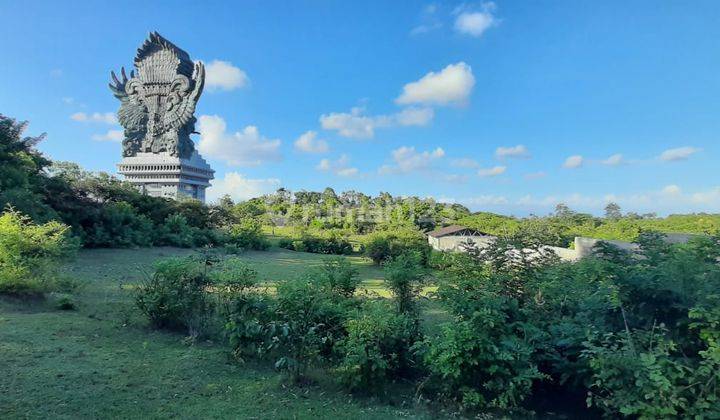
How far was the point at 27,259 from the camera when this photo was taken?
5.50m

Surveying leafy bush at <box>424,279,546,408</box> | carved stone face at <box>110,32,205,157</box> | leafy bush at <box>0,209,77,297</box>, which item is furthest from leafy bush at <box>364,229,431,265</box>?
carved stone face at <box>110,32,205,157</box>

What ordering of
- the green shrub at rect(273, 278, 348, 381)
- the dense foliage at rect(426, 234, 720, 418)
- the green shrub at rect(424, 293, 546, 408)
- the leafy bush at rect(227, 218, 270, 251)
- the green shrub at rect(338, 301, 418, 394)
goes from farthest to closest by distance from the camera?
the leafy bush at rect(227, 218, 270, 251) → the green shrub at rect(273, 278, 348, 381) → the green shrub at rect(338, 301, 418, 394) → the green shrub at rect(424, 293, 546, 408) → the dense foliage at rect(426, 234, 720, 418)

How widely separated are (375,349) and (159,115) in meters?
36.4

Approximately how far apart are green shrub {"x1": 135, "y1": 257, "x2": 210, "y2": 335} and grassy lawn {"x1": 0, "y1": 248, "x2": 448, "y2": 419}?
208 mm

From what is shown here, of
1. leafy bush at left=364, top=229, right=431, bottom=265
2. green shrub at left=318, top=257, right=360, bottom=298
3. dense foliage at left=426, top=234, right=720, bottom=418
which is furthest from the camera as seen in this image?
leafy bush at left=364, top=229, right=431, bottom=265

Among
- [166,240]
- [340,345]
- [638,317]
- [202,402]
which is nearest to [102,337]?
[202,402]

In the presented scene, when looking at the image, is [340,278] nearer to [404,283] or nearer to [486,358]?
[404,283]

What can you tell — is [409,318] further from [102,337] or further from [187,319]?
[102,337]

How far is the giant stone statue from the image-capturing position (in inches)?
1305

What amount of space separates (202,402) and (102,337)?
6.54ft

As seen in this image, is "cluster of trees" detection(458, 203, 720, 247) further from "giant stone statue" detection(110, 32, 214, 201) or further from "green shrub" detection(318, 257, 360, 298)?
"giant stone statue" detection(110, 32, 214, 201)

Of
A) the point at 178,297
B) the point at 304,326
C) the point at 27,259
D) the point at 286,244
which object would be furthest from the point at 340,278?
the point at 286,244

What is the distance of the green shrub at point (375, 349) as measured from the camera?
3.41 m

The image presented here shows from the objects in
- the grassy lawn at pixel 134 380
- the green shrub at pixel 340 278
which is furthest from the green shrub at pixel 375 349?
the green shrub at pixel 340 278
